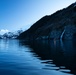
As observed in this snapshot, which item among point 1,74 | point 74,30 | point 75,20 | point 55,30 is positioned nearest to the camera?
point 1,74

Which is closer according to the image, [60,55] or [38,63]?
[38,63]

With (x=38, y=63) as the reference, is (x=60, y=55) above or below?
above

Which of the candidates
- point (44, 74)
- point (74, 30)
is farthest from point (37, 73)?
point (74, 30)

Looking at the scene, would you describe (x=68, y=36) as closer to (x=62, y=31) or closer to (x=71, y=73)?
(x=62, y=31)

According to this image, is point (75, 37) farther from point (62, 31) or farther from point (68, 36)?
point (62, 31)

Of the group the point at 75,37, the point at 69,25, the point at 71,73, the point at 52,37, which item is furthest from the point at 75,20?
the point at 71,73

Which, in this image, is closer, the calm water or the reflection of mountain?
the calm water

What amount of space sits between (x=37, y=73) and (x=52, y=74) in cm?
172

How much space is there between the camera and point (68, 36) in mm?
169875

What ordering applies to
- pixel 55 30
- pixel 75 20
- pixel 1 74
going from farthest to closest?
pixel 55 30 < pixel 75 20 < pixel 1 74

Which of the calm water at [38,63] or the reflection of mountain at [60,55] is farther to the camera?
the reflection of mountain at [60,55]

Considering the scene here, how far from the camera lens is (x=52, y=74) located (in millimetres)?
21594

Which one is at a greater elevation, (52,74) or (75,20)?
(75,20)

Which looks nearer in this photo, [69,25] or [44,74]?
[44,74]
